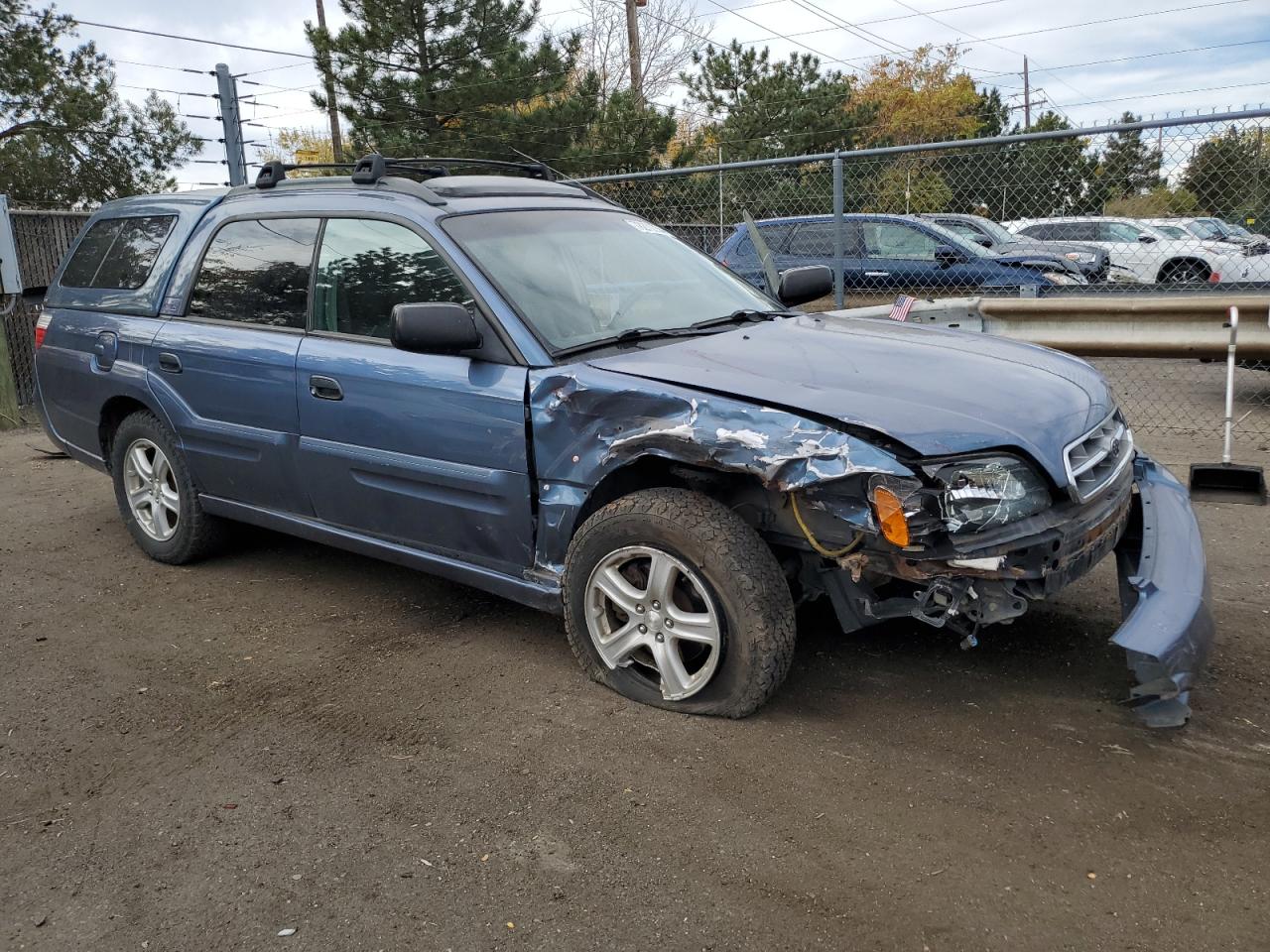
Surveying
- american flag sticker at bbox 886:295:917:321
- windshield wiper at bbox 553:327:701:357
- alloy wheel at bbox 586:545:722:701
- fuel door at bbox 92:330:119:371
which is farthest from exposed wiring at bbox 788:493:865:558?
american flag sticker at bbox 886:295:917:321

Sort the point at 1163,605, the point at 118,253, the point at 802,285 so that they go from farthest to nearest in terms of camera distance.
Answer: the point at 118,253 < the point at 802,285 < the point at 1163,605

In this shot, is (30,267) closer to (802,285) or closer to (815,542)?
(802,285)

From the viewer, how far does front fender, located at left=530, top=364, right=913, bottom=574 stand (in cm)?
312

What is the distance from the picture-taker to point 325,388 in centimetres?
427

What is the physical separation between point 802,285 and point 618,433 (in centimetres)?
192

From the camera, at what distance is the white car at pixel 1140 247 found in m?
8.21

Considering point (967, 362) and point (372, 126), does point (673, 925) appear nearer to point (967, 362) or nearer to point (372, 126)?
point (967, 362)

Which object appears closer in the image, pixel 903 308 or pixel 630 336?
pixel 630 336

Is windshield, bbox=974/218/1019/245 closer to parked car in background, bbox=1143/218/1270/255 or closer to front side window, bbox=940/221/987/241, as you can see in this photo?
front side window, bbox=940/221/987/241

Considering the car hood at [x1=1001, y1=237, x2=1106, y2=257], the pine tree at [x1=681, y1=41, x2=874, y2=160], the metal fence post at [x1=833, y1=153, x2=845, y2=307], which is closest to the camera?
the metal fence post at [x1=833, y1=153, x2=845, y2=307]

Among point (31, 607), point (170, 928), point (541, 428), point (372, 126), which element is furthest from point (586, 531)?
point (372, 126)

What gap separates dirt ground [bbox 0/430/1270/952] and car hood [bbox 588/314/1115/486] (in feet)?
3.06

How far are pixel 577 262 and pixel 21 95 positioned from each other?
22256 millimetres

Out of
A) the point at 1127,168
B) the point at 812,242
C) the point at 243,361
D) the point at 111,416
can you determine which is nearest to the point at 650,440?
the point at 243,361
